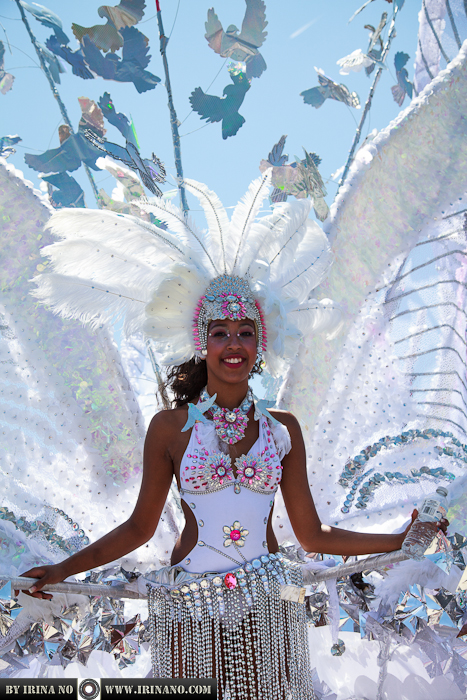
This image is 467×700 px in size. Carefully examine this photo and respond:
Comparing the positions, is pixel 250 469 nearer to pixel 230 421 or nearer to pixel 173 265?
pixel 230 421

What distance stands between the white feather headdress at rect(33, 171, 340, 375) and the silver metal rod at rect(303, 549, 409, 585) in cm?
71

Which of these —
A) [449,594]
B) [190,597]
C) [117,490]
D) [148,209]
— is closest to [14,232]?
[148,209]

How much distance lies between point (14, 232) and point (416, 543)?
194 centimetres

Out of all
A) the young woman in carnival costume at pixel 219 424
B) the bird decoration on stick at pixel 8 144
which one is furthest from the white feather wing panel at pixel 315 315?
the bird decoration on stick at pixel 8 144

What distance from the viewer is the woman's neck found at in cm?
203

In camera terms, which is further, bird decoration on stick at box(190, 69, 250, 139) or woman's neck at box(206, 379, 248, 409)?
bird decoration on stick at box(190, 69, 250, 139)

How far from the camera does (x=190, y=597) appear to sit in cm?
176

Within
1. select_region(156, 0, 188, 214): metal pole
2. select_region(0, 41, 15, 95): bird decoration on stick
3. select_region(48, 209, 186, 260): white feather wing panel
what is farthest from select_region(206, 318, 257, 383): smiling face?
select_region(0, 41, 15, 95): bird decoration on stick

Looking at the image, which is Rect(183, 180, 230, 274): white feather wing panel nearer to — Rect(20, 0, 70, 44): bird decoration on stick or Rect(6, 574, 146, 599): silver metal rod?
Rect(6, 574, 146, 599): silver metal rod

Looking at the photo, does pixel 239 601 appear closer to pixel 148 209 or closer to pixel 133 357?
pixel 148 209

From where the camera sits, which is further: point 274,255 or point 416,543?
point 274,255

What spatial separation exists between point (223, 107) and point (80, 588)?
208 cm

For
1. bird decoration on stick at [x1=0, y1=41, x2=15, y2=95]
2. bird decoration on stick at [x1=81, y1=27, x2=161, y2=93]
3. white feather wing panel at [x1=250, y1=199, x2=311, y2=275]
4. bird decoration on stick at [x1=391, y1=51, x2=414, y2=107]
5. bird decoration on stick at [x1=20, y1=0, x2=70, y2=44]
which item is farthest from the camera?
bird decoration on stick at [x1=391, y1=51, x2=414, y2=107]

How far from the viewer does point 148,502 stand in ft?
6.36
